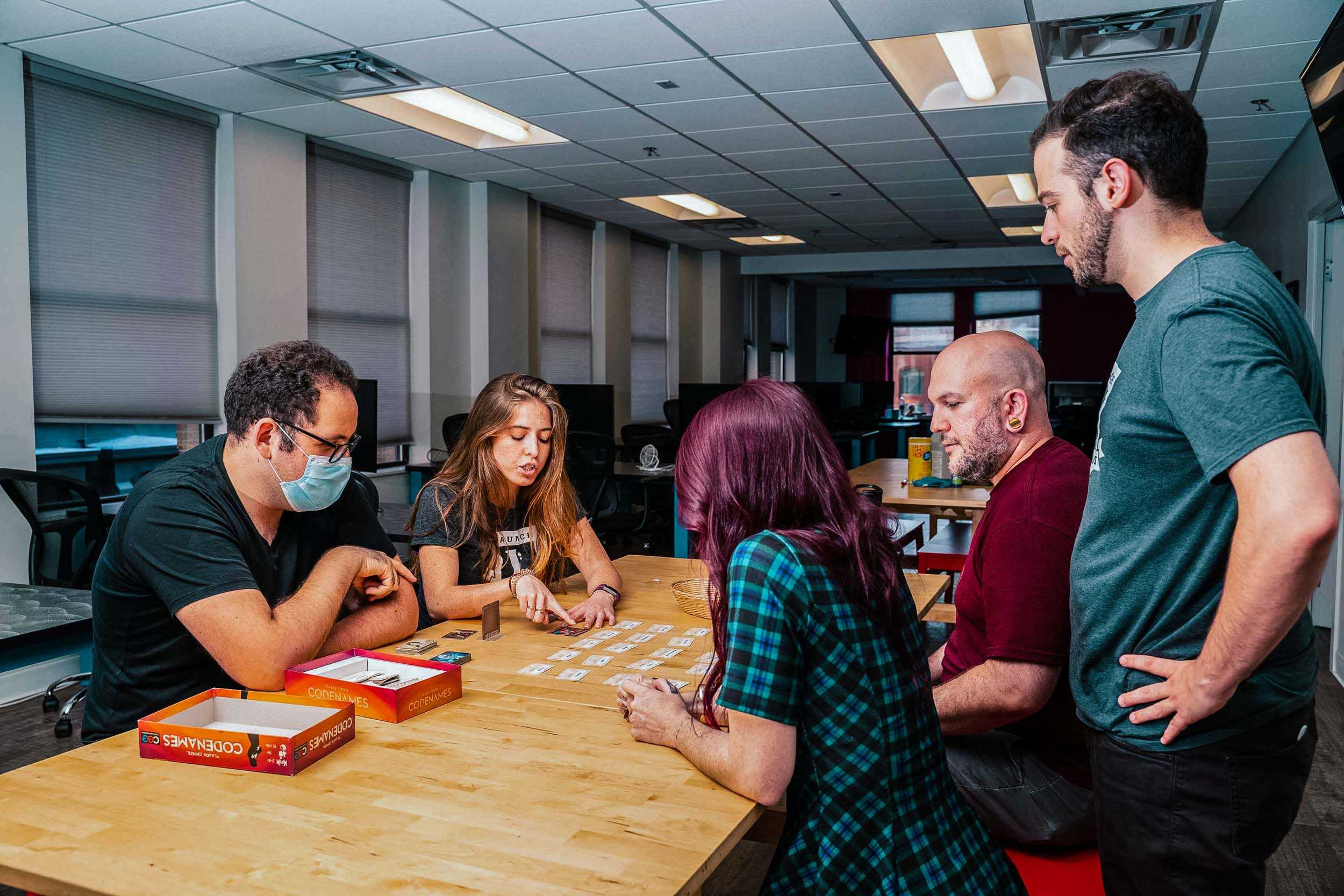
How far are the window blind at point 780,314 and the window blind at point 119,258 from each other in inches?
367

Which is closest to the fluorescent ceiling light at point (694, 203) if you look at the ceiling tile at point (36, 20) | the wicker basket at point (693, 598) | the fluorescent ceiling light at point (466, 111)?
the fluorescent ceiling light at point (466, 111)

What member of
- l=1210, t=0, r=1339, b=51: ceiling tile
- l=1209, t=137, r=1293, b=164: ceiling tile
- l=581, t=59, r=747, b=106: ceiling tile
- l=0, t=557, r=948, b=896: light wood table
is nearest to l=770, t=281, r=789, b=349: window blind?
l=1209, t=137, r=1293, b=164: ceiling tile

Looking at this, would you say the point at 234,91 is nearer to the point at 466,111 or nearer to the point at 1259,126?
the point at 466,111

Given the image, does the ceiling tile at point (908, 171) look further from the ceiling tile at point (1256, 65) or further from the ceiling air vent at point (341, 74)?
the ceiling air vent at point (341, 74)

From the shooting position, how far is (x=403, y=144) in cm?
584

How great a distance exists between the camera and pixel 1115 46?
13.8 ft

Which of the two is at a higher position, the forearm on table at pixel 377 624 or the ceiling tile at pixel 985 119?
the ceiling tile at pixel 985 119

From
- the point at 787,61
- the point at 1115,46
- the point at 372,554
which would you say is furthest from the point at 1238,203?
the point at 372,554

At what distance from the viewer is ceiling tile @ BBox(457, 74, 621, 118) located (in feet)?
15.4

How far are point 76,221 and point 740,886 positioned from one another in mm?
4153

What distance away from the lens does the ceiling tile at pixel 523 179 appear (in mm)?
6711

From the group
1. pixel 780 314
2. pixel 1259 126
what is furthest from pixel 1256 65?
pixel 780 314

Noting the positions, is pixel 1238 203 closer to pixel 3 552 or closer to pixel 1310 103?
pixel 1310 103

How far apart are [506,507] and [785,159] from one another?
14.3ft
